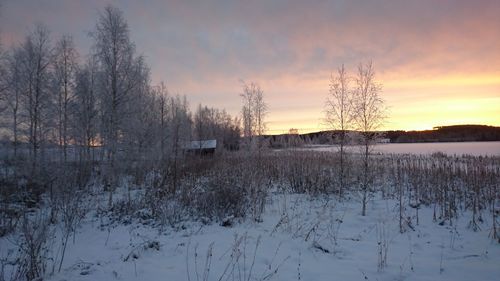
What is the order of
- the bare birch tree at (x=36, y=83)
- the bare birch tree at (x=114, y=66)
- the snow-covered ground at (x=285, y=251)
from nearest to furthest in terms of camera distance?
the snow-covered ground at (x=285, y=251) → the bare birch tree at (x=114, y=66) → the bare birch tree at (x=36, y=83)

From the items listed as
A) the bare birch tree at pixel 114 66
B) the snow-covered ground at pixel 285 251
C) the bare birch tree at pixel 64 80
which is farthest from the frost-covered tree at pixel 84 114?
the snow-covered ground at pixel 285 251

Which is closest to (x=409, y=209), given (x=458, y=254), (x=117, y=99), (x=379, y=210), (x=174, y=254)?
(x=379, y=210)

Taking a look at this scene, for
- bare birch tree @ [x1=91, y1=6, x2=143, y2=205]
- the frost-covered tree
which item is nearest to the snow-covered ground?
bare birch tree @ [x1=91, y1=6, x2=143, y2=205]

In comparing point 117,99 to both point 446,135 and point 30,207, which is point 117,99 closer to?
point 30,207

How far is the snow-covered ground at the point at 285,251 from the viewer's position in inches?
192

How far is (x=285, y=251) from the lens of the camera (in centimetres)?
594

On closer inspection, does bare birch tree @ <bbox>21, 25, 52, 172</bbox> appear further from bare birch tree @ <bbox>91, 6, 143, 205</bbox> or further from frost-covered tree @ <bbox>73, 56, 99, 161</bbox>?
bare birch tree @ <bbox>91, 6, 143, 205</bbox>

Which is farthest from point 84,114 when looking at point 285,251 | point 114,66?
point 285,251

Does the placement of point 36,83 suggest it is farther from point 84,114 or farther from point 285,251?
point 285,251

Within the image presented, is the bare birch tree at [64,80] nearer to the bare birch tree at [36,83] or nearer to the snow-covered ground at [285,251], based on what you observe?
the bare birch tree at [36,83]

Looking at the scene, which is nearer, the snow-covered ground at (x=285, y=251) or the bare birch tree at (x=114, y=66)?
the snow-covered ground at (x=285, y=251)

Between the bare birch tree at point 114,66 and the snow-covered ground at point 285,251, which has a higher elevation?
the bare birch tree at point 114,66

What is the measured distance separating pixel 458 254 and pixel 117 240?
7035mm

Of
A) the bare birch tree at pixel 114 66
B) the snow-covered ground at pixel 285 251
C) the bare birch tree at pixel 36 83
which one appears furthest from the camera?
the bare birch tree at pixel 36 83
